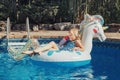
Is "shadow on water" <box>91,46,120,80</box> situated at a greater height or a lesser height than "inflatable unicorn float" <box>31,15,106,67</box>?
lesser

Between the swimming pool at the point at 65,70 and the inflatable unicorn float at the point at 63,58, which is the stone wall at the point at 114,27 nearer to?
the swimming pool at the point at 65,70

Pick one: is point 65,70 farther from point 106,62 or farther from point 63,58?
point 106,62

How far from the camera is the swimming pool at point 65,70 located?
9891mm

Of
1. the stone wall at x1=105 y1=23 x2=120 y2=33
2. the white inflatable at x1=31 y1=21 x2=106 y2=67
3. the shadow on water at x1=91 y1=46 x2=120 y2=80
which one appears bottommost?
the shadow on water at x1=91 y1=46 x2=120 y2=80

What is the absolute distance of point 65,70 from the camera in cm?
1084

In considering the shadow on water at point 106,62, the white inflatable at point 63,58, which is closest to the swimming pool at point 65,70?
the shadow on water at point 106,62

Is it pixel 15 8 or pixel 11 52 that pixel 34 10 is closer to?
pixel 15 8

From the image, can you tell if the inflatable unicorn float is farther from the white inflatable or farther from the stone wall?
→ the stone wall

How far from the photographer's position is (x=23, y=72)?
34.4 ft

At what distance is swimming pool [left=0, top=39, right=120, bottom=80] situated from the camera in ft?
32.4

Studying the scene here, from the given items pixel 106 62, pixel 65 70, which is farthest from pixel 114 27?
pixel 65 70

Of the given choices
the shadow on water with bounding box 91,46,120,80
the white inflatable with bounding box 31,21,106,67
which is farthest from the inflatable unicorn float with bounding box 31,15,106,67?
the shadow on water with bounding box 91,46,120,80

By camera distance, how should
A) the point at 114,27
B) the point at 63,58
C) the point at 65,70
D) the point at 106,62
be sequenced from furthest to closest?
the point at 114,27 < the point at 106,62 < the point at 63,58 < the point at 65,70

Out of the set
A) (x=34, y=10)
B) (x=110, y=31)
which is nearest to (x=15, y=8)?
(x=34, y=10)
